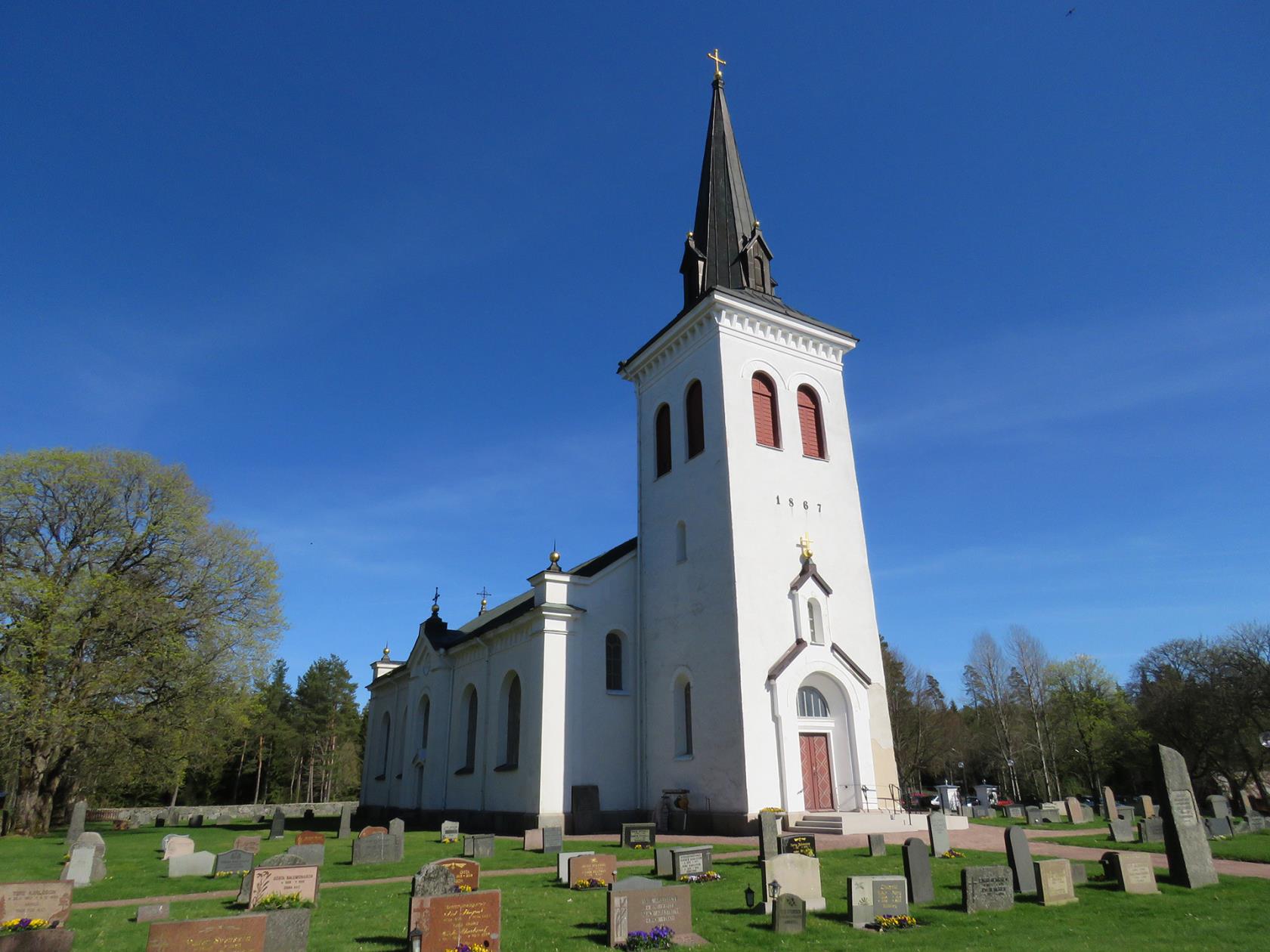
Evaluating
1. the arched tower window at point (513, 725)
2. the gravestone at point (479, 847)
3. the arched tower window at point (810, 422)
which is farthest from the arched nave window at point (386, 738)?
the arched tower window at point (810, 422)

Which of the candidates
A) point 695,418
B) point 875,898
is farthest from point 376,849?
point 695,418

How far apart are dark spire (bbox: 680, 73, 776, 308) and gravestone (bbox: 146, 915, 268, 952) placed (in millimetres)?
21980

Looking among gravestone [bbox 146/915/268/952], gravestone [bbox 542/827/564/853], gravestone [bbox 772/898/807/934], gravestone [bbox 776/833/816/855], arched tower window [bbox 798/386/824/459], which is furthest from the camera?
arched tower window [bbox 798/386/824/459]

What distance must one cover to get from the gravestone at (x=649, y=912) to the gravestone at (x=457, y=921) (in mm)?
1440

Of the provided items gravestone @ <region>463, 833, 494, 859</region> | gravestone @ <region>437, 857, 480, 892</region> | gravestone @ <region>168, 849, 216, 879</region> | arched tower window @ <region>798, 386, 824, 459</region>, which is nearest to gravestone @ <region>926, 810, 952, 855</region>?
gravestone @ <region>437, 857, 480, 892</region>

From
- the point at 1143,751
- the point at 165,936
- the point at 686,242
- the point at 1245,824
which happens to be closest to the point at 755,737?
the point at 1245,824

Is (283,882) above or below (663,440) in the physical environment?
below

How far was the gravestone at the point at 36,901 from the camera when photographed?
368 inches

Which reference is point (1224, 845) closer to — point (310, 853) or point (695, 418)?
point (695, 418)

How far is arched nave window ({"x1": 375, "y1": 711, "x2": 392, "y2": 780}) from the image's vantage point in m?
37.0

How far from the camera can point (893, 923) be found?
9.59m

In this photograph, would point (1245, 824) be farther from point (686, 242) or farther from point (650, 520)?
point (686, 242)

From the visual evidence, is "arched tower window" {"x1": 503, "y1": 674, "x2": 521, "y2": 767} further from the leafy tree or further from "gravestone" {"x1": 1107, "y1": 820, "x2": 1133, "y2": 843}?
"gravestone" {"x1": 1107, "y1": 820, "x2": 1133, "y2": 843}

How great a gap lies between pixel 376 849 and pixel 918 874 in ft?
38.6
